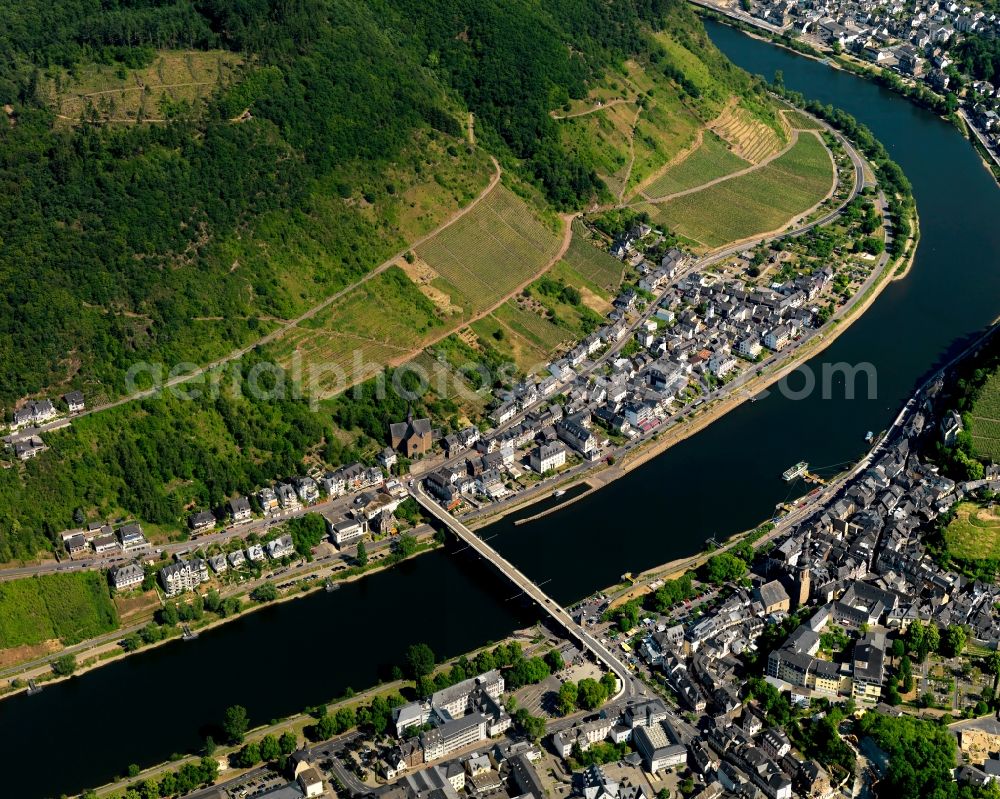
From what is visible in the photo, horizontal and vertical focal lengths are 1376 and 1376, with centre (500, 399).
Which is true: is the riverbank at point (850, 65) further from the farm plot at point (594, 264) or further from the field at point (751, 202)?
the farm plot at point (594, 264)

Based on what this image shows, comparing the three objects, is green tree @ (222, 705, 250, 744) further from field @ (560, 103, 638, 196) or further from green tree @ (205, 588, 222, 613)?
field @ (560, 103, 638, 196)

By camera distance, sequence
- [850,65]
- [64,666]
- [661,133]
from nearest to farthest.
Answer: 1. [64,666]
2. [661,133]
3. [850,65]

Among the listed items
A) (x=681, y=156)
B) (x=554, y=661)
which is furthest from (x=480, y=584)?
(x=681, y=156)

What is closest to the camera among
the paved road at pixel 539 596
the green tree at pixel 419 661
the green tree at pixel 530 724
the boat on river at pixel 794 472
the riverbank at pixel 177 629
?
the green tree at pixel 530 724

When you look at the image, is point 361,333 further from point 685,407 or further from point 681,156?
point 681,156

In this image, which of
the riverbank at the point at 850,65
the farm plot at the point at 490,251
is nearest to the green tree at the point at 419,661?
the farm plot at the point at 490,251

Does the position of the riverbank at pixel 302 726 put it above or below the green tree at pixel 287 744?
below
